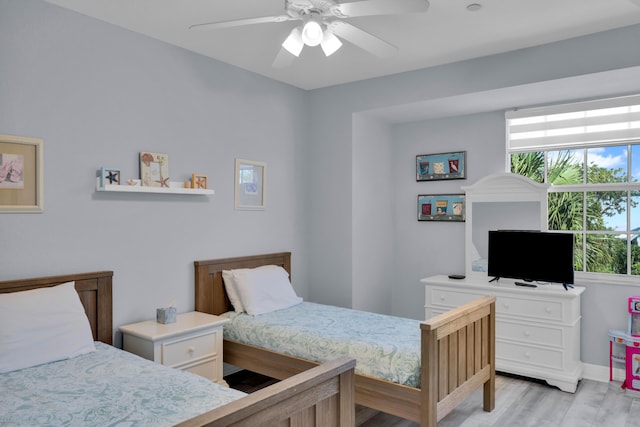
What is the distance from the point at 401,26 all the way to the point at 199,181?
189 centimetres

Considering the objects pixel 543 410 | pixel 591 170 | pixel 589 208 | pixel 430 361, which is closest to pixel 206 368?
pixel 430 361

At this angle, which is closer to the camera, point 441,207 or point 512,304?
point 512,304

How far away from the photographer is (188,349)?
296 centimetres

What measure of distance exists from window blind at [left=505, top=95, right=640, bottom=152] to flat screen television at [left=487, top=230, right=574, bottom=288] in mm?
870

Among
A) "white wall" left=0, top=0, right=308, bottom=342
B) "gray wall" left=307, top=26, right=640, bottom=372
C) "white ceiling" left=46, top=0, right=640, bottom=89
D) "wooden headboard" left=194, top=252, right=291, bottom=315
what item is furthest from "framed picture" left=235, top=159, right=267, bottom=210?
"white ceiling" left=46, top=0, right=640, bottom=89

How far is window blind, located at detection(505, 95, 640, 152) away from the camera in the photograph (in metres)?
3.69

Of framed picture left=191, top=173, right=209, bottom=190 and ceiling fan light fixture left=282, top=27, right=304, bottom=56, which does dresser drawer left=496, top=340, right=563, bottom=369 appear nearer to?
framed picture left=191, top=173, right=209, bottom=190

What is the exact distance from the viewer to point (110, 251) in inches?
119

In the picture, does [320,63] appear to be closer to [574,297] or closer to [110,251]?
[110,251]

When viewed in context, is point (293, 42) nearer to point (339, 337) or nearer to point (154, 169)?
point (154, 169)

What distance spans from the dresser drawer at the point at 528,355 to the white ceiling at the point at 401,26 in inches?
94.5

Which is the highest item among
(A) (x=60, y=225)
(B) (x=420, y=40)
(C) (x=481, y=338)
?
(B) (x=420, y=40)

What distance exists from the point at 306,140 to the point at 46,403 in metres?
3.35

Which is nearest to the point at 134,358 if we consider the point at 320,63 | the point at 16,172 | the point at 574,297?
the point at 16,172
